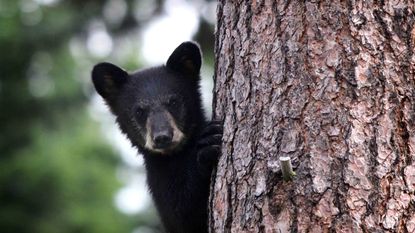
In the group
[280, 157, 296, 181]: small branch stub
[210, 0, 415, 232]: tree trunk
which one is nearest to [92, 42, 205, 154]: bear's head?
[210, 0, 415, 232]: tree trunk

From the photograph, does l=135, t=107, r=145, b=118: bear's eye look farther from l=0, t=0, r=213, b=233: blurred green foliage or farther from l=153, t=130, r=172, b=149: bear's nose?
l=0, t=0, r=213, b=233: blurred green foliage

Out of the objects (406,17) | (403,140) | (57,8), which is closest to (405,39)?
(406,17)

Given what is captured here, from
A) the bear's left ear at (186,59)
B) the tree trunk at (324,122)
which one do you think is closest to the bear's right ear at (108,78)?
the bear's left ear at (186,59)

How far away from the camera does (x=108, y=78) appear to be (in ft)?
24.9

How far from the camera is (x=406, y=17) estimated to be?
4.77m

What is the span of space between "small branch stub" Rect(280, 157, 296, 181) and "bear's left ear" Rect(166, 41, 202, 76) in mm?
2451

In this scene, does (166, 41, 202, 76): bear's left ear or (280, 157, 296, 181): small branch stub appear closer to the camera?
(280, 157, 296, 181): small branch stub

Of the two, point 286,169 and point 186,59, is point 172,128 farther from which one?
point 286,169

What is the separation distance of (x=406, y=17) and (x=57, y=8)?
10.9 m

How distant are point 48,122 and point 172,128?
9352 mm

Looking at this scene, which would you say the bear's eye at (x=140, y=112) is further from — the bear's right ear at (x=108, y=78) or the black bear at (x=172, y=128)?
the bear's right ear at (x=108, y=78)

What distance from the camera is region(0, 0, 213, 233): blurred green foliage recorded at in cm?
1505

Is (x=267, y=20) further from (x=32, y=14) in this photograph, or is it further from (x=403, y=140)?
(x=32, y=14)

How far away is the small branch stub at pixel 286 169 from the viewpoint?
452 cm
